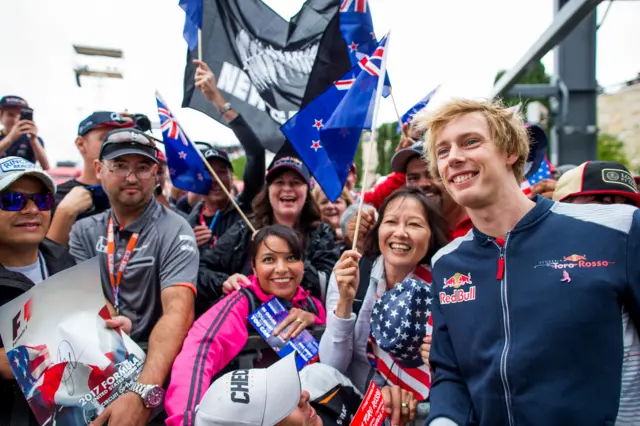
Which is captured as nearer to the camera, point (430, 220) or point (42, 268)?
point (42, 268)

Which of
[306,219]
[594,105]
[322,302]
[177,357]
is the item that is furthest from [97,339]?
[594,105]

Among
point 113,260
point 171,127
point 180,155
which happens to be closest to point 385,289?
point 113,260

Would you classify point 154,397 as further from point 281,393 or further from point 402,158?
point 402,158

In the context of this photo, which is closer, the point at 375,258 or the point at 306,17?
the point at 375,258

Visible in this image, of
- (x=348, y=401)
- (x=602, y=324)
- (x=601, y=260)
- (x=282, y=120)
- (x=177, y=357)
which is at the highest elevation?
(x=282, y=120)

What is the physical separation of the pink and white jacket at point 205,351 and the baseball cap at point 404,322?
2.31ft

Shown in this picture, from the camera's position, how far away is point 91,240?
325 cm

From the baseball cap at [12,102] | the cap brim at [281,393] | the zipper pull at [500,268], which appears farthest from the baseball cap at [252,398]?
the baseball cap at [12,102]

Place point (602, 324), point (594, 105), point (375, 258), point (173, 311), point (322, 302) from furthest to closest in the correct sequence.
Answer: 1. point (594, 105)
2. point (322, 302)
3. point (375, 258)
4. point (173, 311)
5. point (602, 324)

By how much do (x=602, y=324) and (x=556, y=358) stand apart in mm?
190

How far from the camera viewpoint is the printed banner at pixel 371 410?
215 cm

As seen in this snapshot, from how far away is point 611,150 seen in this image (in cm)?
3669

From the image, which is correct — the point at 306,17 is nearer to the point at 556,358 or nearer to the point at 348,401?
the point at 348,401

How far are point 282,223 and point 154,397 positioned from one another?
72.3 inches
